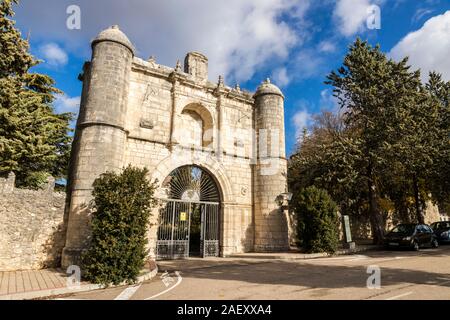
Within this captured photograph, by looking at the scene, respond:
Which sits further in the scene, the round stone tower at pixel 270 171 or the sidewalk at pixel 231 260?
the round stone tower at pixel 270 171

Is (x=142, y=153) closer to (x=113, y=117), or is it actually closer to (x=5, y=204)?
(x=113, y=117)

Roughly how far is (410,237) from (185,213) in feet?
37.0

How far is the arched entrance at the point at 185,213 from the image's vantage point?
11.8 meters

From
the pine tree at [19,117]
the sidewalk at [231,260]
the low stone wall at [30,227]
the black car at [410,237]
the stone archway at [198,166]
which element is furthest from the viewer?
the black car at [410,237]

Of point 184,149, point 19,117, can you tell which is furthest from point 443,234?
point 19,117

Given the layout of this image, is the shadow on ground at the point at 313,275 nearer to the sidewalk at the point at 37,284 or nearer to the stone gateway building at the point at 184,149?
the sidewalk at the point at 37,284

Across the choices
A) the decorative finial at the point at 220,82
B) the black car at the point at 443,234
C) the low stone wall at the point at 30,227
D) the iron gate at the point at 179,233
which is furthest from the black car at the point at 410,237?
the low stone wall at the point at 30,227

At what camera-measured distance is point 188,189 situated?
12750 mm

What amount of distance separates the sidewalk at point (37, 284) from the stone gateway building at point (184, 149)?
3.16 feet

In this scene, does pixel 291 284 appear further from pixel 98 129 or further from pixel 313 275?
pixel 98 129

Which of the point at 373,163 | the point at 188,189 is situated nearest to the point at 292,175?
the point at 373,163

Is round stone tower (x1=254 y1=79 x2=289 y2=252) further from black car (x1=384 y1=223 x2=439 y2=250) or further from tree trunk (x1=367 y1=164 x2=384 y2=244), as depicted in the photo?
black car (x1=384 y1=223 x2=439 y2=250)

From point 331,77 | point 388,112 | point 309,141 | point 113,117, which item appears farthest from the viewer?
point 309,141

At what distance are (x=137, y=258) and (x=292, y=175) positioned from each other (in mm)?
14189
